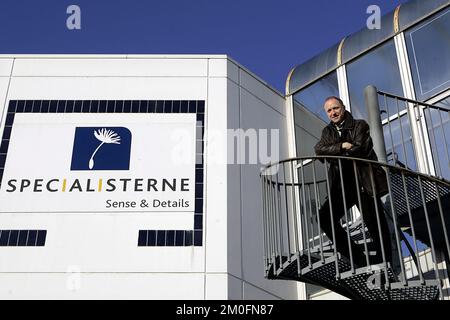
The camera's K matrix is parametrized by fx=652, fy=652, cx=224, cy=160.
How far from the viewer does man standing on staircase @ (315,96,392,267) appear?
17.1ft

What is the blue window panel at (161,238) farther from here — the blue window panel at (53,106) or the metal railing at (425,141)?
the metal railing at (425,141)

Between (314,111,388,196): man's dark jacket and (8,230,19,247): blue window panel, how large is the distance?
5.34m

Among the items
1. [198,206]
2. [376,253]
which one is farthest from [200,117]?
[376,253]

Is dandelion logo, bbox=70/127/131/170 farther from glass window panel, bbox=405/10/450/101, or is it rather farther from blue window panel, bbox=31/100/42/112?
glass window panel, bbox=405/10/450/101

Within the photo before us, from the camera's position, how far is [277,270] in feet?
18.2

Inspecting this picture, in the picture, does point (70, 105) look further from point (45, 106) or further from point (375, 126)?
point (375, 126)

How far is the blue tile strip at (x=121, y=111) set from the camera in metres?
9.18

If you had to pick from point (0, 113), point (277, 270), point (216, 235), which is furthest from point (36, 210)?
point (277, 270)

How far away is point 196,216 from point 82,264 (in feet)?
5.60

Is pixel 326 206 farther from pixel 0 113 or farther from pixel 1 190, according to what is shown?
pixel 0 113

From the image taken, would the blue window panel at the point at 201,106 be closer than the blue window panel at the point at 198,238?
No

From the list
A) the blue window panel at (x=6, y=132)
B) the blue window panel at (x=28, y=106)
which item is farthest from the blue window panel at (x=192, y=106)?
the blue window panel at (x=6, y=132)

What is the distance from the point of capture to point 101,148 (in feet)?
32.5

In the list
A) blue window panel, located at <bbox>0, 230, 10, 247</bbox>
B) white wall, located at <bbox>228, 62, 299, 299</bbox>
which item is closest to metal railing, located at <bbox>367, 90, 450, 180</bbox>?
white wall, located at <bbox>228, 62, 299, 299</bbox>
